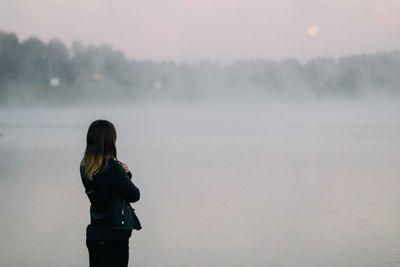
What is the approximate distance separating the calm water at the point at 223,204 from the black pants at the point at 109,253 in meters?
2.87

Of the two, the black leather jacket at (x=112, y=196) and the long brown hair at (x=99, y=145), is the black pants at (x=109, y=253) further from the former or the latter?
the long brown hair at (x=99, y=145)

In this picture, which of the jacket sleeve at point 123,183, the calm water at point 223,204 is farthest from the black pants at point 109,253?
the calm water at point 223,204

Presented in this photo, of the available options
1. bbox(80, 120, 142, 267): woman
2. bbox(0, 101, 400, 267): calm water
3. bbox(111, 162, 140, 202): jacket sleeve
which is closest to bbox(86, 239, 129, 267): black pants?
bbox(80, 120, 142, 267): woman

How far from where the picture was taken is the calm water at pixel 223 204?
6.77 metres

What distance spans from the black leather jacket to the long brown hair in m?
0.02

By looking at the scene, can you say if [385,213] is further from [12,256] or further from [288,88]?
[288,88]

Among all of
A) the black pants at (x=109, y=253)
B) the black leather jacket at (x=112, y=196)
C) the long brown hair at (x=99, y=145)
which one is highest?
the long brown hair at (x=99, y=145)

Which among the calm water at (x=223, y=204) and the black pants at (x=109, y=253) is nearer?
the black pants at (x=109, y=253)

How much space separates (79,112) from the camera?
50.4 meters

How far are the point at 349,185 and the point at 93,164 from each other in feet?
33.3

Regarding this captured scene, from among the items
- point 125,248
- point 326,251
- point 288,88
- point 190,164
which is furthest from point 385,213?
point 288,88

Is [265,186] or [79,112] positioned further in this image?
[79,112]

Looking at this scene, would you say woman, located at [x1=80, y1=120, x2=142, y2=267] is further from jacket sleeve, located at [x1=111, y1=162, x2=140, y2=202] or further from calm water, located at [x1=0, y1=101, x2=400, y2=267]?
calm water, located at [x1=0, y1=101, x2=400, y2=267]

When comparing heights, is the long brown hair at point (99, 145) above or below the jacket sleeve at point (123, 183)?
above
